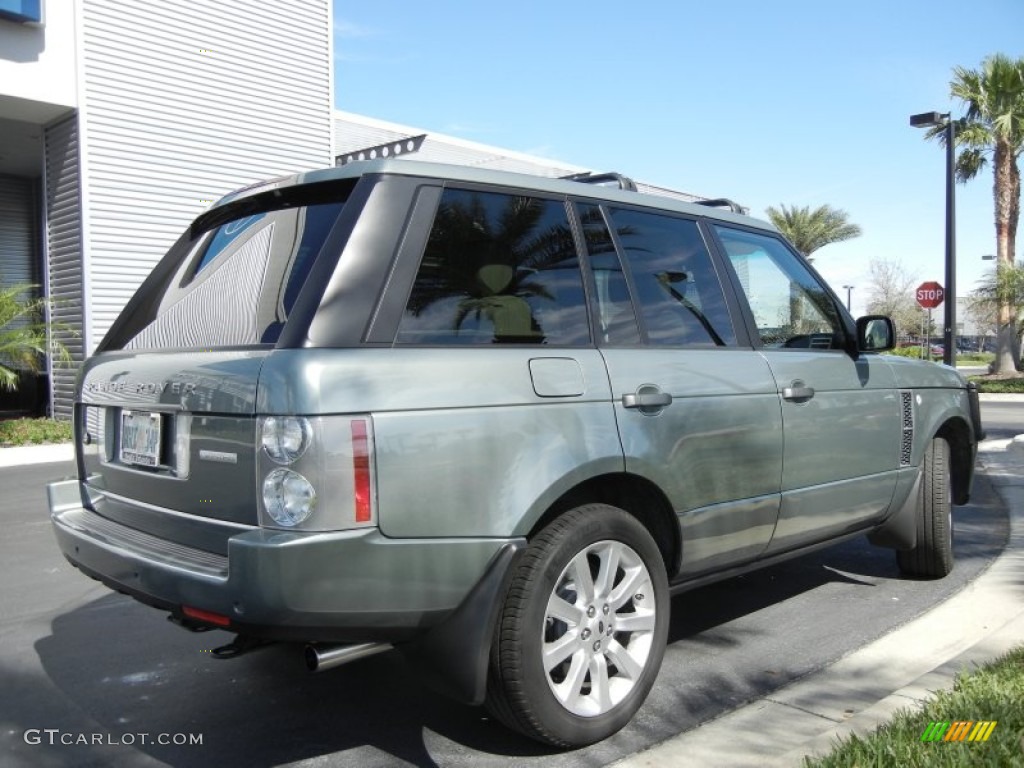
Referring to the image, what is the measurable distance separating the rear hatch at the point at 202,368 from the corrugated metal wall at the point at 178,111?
12.0 metres

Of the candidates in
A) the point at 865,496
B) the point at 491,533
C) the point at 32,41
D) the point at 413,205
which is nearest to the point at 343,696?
the point at 491,533

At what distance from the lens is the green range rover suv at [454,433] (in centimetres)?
253

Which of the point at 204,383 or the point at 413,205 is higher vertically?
the point at 413,205

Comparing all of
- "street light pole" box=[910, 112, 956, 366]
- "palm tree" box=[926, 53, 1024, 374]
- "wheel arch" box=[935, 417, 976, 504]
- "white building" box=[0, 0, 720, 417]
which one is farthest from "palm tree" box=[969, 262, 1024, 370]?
"wheel arch" box=[935, 417, 976, 504]

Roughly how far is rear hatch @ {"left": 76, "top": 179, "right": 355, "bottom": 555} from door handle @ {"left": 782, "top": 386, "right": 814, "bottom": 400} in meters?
2.13

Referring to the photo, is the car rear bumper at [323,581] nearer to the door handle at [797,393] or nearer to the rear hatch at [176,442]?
the rear hatch at [176,442]

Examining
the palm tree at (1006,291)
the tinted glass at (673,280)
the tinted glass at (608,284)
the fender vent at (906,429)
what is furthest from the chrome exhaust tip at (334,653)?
the palm tree at (1006,291)

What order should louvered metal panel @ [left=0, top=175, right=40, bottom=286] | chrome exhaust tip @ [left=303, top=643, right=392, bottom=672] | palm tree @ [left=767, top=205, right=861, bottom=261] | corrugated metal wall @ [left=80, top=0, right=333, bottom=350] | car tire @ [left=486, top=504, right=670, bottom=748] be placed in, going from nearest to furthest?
chrome exhaust tip @ [left=303, top=643, right=392, bottom=672] → car tire @ [left=486, top=504, right=670, bottom=748] → corrugated metal wall @ [left=80, top=0, right=333, bottom=350] → louvered metal panel @ [left=0, top=175, right=40, bottom=286] → palm tree @ [left=767, top=205, right=861, bottom=261]

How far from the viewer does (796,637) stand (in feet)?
14.1

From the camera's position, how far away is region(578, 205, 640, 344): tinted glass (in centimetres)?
335

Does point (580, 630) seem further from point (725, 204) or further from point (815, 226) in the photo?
point (815, 226)

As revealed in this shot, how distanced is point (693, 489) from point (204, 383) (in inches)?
72.5

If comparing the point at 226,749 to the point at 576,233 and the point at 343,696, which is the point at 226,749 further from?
the point at 576,233
